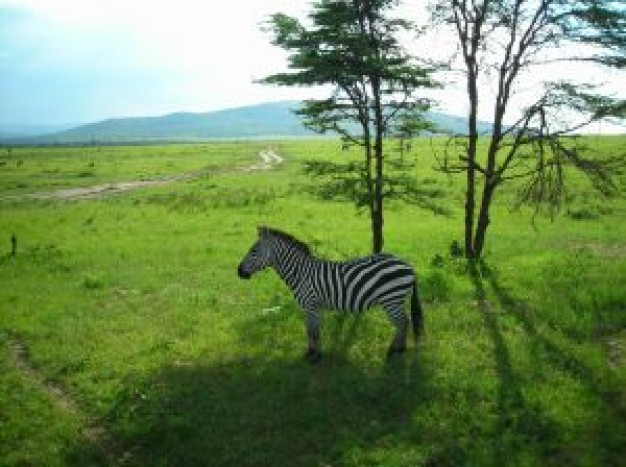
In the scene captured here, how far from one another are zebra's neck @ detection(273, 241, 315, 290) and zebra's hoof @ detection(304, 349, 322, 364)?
58.8 inches

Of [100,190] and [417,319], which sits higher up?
[100,190]

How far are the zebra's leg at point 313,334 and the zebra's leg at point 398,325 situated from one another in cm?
153

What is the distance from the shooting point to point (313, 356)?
14180 mm

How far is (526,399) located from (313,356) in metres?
4.57

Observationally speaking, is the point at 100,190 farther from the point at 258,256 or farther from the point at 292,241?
the point at 292,241

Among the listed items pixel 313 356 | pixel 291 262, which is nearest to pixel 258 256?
pixel 291 262

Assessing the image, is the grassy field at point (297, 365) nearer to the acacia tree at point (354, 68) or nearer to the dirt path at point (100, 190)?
the acacia tree at point (354, 68)

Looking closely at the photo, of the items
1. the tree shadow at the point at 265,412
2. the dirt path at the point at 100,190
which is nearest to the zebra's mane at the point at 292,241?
the tree shadow at the point at 265,412

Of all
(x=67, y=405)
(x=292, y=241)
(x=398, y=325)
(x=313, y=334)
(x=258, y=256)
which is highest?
(x=292, y=241)

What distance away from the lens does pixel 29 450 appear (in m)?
11.0

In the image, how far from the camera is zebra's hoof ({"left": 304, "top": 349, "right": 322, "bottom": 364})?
14117 millimetres

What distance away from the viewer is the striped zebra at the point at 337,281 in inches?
544

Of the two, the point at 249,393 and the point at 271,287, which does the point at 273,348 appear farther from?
the point at 271,287

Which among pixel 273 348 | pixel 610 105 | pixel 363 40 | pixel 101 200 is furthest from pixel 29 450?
pixel 101 200
